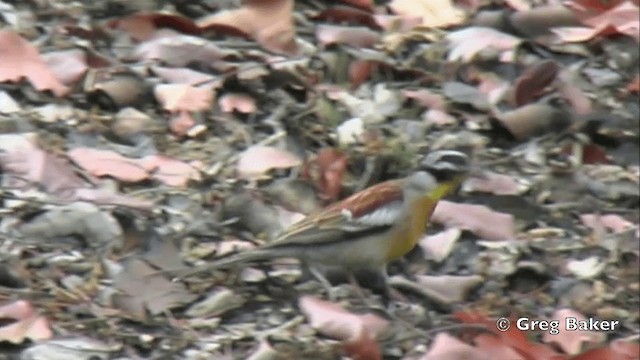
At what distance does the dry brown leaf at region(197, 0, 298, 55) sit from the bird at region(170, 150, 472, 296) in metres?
1.13

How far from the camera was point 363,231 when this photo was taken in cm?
448

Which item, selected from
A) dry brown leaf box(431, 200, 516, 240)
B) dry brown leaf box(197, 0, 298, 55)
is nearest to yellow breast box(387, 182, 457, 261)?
dry brown leaf box(431, 200, 516, 240)

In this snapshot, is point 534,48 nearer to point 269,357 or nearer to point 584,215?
point 584,215

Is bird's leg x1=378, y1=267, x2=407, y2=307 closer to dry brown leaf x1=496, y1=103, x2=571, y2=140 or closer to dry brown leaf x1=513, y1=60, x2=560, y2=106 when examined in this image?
dry brown leaf x1=496, y1=103, x2=571, y2=140

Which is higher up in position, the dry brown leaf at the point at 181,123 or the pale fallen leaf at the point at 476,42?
the dry brown leaf at the point at 181,123

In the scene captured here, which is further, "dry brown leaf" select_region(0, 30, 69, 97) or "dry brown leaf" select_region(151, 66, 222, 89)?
"dry brown leaf" select_region(151, 66, 222, 89)

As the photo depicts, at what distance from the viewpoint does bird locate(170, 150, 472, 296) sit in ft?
14.4

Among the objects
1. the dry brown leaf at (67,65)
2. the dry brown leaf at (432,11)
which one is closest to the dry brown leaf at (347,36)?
the dry brown leaf at (432,11)

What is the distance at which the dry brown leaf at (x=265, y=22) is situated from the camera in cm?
559

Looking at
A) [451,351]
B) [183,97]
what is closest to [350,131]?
[183,97]

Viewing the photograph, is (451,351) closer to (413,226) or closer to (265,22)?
(413,226)

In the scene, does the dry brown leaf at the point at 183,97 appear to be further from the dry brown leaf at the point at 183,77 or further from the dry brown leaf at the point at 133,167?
the dry brown leaf at the point at 133,167

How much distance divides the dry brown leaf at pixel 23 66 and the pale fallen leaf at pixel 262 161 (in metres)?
0.66

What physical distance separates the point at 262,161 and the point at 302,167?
0.42 feet
